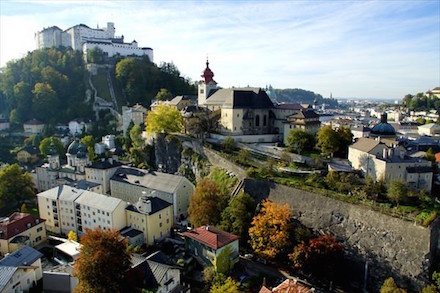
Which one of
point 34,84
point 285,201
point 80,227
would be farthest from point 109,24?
point 285,201

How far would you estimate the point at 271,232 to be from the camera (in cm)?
2883

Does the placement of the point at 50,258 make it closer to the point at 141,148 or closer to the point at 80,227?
the point at 80,227

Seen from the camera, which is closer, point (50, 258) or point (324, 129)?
point (50, 258)

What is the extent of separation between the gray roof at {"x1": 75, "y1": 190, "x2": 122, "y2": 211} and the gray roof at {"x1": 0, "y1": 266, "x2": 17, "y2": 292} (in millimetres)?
10119

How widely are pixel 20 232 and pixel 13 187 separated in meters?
12.2

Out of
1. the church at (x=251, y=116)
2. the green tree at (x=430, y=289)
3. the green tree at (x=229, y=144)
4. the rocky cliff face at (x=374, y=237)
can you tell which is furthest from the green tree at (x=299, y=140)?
the green tree at (x=430, y=289)

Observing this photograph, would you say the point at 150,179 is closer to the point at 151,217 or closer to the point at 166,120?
Answer: the point at 151,217

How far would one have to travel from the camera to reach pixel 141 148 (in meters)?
53.8

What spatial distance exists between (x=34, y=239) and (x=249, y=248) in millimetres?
20924

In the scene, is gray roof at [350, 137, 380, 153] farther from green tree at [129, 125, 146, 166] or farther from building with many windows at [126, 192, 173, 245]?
green tree at [129, 125, 146, 166]

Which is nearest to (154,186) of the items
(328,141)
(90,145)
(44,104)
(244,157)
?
(244,157)

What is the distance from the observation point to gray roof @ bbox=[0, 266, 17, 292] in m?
23.9

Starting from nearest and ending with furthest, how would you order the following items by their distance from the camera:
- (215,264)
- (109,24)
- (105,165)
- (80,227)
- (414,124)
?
1. (215,264)
2. (80,227)
3. (105,165)
4. (414,124)
5. (109,24)

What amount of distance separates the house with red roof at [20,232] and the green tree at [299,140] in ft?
90.2
